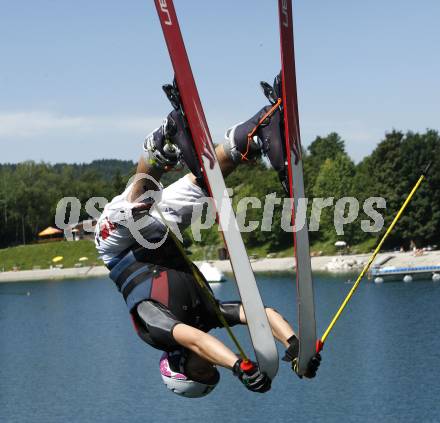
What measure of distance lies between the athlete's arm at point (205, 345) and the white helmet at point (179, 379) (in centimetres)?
55

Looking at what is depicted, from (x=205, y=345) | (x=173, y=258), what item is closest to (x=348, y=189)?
(x=173, y=258)

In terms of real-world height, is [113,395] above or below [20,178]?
below

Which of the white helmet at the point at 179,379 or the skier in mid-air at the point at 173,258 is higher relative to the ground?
the skier in mid-air at the point at 173,258

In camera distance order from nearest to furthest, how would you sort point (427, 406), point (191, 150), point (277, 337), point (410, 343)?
1. point (191, 150)
2. point (277, 337)
3. point (427, 406)
4. point (410, 343)

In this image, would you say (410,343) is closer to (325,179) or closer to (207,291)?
(325,179)

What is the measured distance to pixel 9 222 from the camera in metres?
136

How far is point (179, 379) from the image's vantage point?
8.72m

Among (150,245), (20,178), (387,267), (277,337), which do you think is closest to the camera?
(277,337)

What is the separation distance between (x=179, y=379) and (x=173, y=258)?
3.88ft

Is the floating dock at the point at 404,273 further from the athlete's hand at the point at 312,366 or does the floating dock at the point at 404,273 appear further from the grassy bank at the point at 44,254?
the athlete's hand at the point at 312,366

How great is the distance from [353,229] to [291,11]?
295ft

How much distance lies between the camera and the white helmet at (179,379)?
8.70 metres

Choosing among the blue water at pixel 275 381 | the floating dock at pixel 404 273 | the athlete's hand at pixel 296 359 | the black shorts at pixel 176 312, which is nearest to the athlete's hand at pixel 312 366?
the athlete's hand at pixel 296 359

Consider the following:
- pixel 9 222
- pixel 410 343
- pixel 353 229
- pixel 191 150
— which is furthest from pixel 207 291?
pixel 9 222
